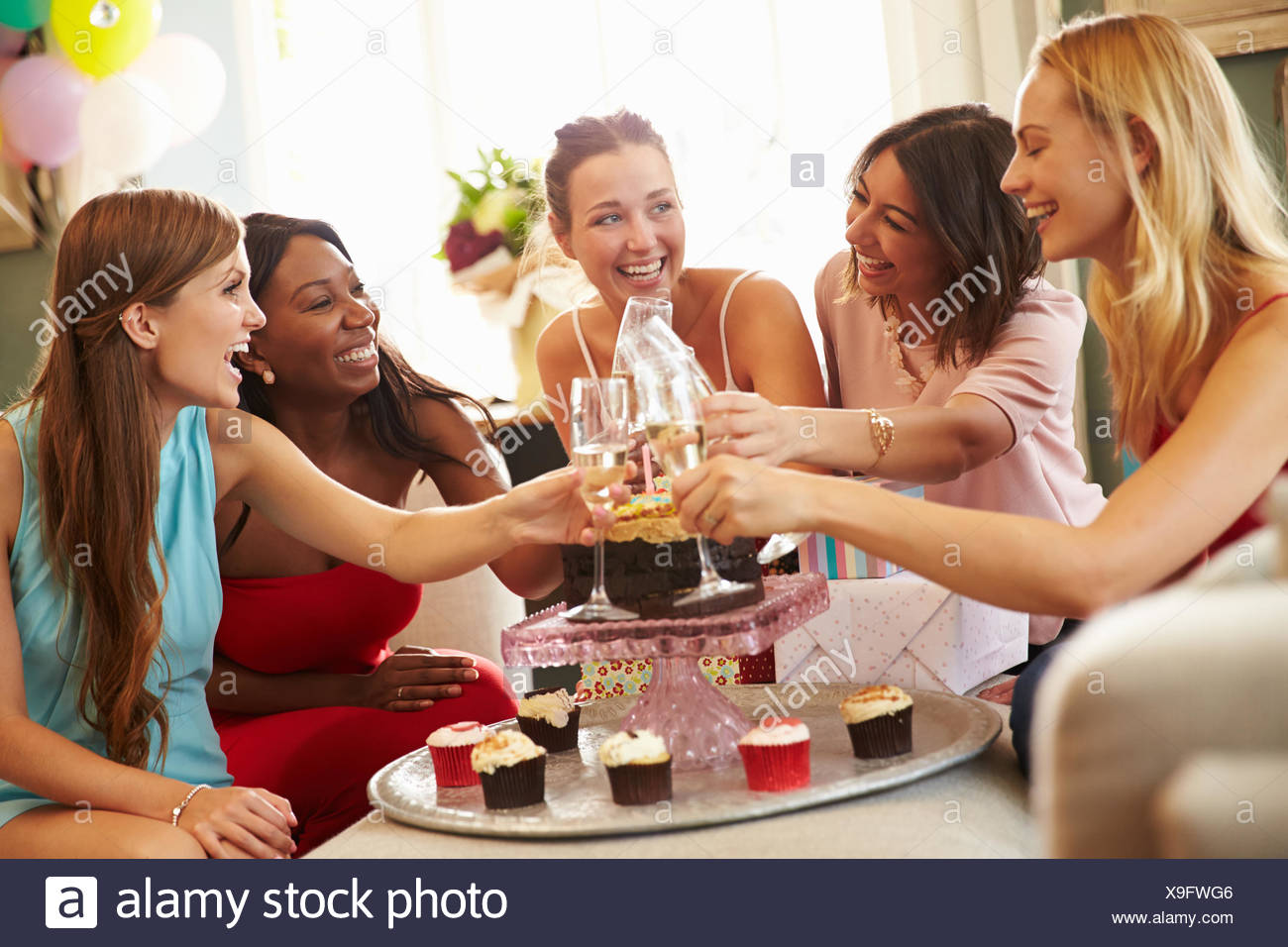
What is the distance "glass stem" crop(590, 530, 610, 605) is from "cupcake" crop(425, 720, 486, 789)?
7.0 inches

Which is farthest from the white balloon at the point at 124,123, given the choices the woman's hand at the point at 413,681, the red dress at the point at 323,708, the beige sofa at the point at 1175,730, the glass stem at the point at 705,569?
the beige sofa at the point at 1175,730

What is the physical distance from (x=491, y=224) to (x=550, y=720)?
1550 millimetres

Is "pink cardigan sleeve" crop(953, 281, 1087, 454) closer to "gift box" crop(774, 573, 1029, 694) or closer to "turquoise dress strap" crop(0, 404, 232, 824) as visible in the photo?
"gift box" crop(774, 573, 1029, 694)

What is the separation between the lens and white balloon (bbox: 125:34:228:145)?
315 cm

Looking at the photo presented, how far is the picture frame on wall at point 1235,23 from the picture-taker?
2.28 m

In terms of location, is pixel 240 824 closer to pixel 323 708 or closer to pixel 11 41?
pixel 323 708

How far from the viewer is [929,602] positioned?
4.91ft

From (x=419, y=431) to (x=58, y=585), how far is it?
2.28 feet

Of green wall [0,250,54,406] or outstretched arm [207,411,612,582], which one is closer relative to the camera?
outstretched arm [207,411,612,582]

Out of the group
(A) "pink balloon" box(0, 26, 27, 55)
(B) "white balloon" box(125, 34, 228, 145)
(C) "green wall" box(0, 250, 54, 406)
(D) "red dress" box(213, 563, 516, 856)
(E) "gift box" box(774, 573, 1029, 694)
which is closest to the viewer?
(E) "gift box" box(774, 573, 1029, 694)

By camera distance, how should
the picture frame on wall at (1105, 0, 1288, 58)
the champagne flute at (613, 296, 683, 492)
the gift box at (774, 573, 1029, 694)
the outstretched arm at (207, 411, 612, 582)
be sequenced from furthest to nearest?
the picture frame on wall at (1105, 0, 1288, 58), the gift box at (774, 573, 1029, 694), the outstretched arm at (207, 411, 612, 582), the champagne flute at (613, 296, 683, 492)

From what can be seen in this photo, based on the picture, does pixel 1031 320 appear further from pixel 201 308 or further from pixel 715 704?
pixel 201 308

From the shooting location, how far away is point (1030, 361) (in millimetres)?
1680

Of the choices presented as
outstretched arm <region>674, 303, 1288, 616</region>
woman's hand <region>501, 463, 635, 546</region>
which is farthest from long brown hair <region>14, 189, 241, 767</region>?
outstretched arm <region>674, 303, 1288, 616</region>
